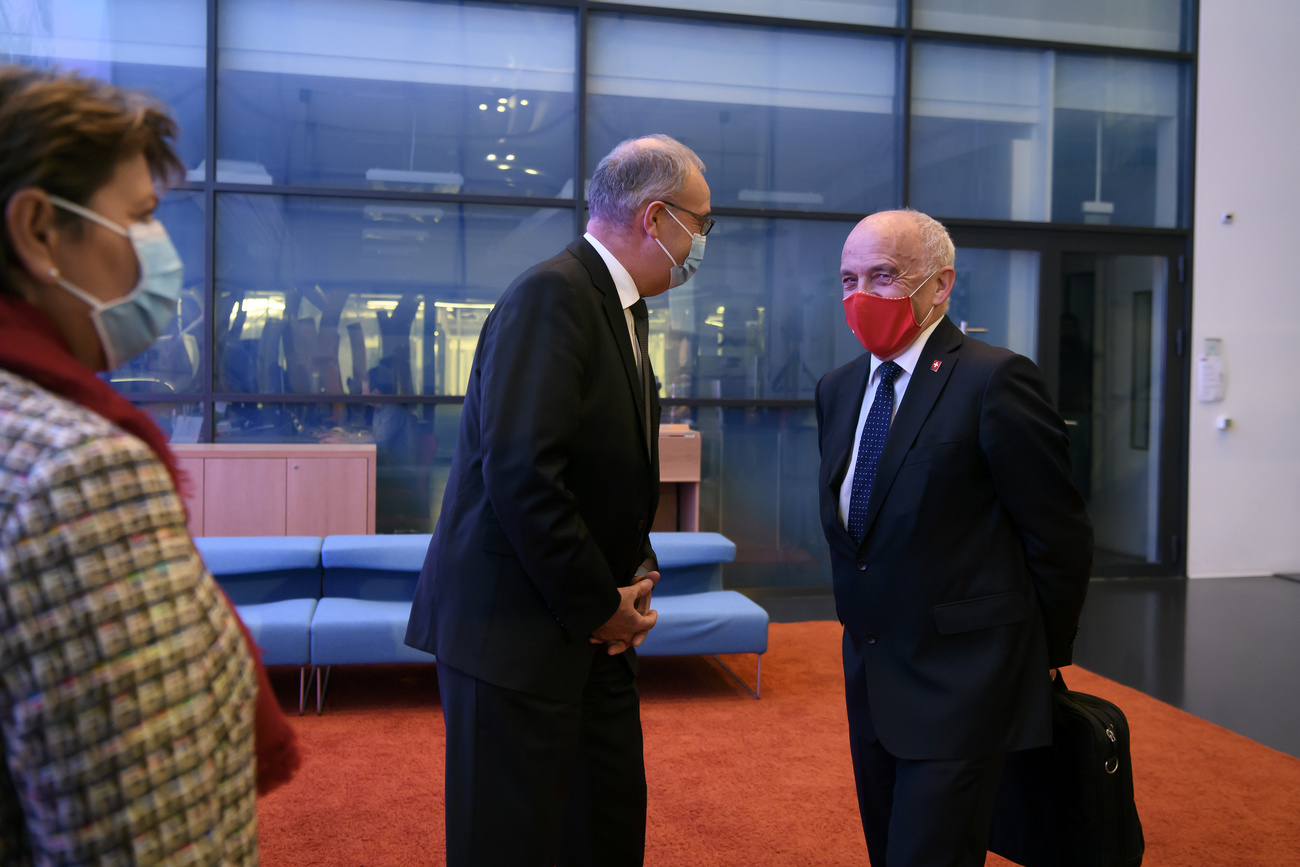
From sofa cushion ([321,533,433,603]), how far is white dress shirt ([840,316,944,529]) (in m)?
2.43

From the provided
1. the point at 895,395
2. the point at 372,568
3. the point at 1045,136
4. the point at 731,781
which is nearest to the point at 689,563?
the point at 731,781

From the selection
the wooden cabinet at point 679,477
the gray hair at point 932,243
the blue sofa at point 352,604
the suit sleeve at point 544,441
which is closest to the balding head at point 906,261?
the gray hair at point 932,243

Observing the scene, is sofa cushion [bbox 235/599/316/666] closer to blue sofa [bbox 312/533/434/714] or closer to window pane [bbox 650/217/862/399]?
blue sofa [bbox 312/533/434/714]

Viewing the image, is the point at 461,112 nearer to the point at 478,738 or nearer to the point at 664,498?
the point at 664,498

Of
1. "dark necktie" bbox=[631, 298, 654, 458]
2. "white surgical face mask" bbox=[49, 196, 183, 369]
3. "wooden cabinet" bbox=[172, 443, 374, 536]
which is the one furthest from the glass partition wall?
"white surgical face mask" bbox=[49, 196, 183, 369]

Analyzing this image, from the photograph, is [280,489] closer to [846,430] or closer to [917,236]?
[846,430]

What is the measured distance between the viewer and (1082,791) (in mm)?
1777

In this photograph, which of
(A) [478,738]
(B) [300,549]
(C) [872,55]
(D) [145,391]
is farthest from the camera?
(C) [872,55]

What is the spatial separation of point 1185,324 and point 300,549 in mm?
6027

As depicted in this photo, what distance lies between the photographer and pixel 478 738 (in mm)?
1567

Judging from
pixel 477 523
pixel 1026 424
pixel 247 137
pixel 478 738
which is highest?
pixel 247 137

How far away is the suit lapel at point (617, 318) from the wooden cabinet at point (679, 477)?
12.1ft

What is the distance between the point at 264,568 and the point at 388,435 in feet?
6.65

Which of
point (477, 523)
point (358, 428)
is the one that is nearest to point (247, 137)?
point (358, 428)
